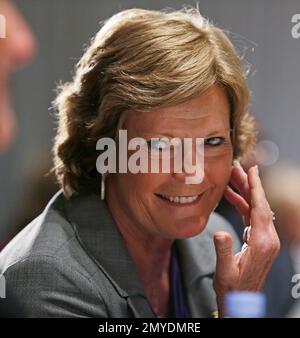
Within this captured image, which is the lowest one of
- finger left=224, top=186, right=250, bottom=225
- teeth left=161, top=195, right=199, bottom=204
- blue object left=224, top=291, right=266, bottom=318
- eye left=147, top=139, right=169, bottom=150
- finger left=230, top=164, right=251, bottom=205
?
blue object left=224, top=291, right=266, bottom=318

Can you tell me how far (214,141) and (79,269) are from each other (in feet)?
1.20

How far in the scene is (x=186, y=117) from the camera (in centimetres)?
129

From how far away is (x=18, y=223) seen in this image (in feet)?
4.44

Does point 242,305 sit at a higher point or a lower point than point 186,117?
lower

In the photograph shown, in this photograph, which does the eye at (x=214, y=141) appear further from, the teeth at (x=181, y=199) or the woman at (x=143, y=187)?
the teeth at (x=181, y=199)

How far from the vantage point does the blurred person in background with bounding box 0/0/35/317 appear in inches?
52.0

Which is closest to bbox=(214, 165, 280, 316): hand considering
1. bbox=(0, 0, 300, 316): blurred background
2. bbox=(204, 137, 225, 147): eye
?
bbox=(204, 137, 225, 147): eye

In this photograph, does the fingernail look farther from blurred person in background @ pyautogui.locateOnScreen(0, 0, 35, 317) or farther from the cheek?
blurred person in background @ pyautogui.locateOnScreen(0, 0, 35, 317)

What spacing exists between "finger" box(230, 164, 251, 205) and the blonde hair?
89 millimetres

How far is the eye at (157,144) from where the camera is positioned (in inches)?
51.4

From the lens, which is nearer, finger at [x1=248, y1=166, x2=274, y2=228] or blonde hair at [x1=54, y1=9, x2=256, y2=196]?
blonde hair at [x1=54, y1=9, x2=256, y2=196]

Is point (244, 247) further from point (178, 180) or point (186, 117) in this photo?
point (186, 117)

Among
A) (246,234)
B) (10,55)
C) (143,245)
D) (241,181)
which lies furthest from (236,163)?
(10,55)

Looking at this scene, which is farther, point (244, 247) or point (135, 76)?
point (244, 247)
